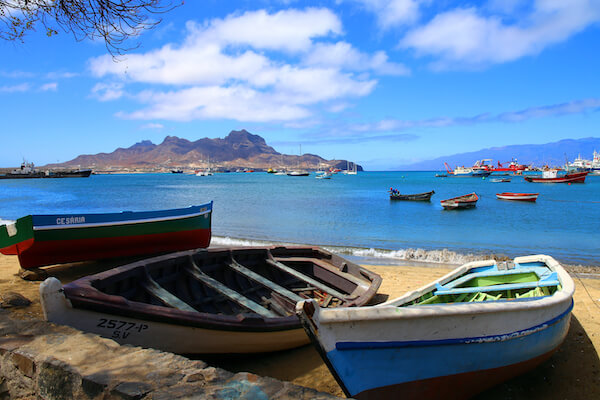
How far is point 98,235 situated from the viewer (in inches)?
368

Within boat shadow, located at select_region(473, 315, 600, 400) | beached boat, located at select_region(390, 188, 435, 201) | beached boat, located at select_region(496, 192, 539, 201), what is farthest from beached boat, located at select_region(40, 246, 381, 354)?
beached boat, located at select_region(496, 192, 539, 201)

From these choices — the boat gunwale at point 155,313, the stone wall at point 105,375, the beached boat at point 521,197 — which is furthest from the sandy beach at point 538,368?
the beached boat at point 521,197

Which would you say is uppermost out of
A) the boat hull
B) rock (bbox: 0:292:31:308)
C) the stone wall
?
the stone wall

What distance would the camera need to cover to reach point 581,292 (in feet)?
27.3

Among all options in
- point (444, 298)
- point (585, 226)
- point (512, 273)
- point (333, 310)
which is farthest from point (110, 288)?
point (585, 226)

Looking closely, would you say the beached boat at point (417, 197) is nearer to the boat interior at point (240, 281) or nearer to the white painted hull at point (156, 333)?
the boat interior at point (240, 281)

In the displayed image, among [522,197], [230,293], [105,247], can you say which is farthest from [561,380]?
[522,197]

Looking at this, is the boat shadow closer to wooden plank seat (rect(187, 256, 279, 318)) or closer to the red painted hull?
the red painted hull

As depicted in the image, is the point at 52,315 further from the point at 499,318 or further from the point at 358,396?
the point at 499,318

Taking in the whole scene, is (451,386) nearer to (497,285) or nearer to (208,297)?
(497,285)

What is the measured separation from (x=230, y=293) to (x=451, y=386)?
3.33 meters

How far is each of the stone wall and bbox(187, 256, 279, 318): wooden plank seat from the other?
96.9 inches

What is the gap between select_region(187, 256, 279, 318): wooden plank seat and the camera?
Result: 5.50 metres

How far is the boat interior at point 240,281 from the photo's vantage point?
551 centimetres
